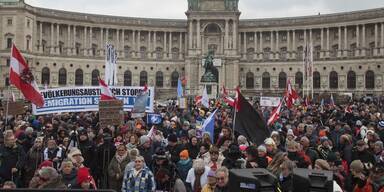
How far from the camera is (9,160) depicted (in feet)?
42.2

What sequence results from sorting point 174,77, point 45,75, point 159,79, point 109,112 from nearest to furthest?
1. point 109,112
2. point 45,75
3. point 174,77
4. point 159,79

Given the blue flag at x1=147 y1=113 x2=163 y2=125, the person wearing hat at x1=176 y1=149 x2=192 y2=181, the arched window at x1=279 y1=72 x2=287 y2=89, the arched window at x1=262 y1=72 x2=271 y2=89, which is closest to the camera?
the person wearing hat at x1=176 y1=149 x2=192 y2=181

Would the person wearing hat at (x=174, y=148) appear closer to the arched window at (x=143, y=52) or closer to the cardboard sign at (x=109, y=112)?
the cardboard sign at (x=109, y=112)

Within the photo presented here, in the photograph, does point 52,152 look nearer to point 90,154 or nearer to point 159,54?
point 90,154

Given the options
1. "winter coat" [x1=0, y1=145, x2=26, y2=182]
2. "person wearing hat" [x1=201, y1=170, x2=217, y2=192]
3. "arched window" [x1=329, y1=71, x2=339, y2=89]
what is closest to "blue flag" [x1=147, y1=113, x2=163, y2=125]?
"winter coat" [x1=0, y1=145, x2=26, y2=182]

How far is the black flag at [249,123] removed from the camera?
1533 centimetres

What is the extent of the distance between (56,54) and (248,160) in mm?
80267

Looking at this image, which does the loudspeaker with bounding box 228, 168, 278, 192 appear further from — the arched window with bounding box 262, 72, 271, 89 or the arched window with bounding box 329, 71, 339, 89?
the arched window with bounding box 262, 72, 271, 89

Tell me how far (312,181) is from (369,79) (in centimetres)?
8029

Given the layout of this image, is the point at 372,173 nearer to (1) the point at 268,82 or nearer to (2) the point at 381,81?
(2) the point at 381,81

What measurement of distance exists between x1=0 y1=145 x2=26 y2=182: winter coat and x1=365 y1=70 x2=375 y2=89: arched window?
75588mm

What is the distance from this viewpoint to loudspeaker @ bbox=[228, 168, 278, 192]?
5.93m

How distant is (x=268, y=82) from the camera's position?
300ft

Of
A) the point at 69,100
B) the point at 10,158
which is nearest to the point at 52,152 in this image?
the point at 10,158
